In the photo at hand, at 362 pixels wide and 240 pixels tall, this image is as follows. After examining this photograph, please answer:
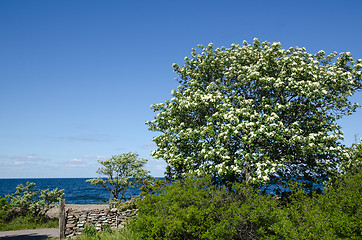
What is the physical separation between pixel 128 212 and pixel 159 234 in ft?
30.3

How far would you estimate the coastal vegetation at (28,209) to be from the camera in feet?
74.0

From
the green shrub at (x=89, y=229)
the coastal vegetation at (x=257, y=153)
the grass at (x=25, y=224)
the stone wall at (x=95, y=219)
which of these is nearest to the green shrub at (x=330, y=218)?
the coastal vegetation at (x=257, y=153)

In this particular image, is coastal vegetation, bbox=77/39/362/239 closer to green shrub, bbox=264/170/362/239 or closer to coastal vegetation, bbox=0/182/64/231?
green shrub, bbox=264/170/362/239

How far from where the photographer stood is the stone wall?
18.4 metres

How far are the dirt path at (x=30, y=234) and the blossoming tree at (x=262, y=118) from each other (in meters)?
10.4

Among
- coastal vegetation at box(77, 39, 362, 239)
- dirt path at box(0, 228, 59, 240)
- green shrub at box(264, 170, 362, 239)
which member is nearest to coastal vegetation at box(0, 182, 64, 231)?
dirt path at box(0, 228, 59, 240)

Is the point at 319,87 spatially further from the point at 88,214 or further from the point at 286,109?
the point at 88,214

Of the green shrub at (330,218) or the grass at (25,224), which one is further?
the grass at (25,224)

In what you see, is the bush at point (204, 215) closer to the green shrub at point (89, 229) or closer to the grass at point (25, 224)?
the green shrub at point (89, 229)

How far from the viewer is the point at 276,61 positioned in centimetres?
1620

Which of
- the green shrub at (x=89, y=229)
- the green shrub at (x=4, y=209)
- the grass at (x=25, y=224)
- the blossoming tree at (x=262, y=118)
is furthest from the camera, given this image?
the green shrub at (x=4, y=209)

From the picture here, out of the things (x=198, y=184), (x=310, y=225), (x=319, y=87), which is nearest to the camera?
(x=310, y=225)

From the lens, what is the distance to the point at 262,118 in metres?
14.1

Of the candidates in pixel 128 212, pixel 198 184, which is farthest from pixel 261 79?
pixel 128 212
